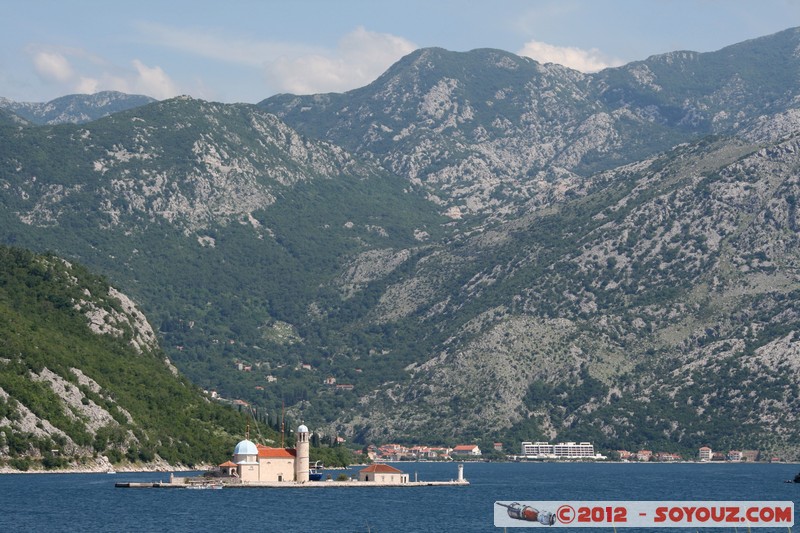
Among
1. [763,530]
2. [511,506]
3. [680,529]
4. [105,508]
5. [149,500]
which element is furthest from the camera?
[149,500]

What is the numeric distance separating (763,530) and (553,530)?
32064 mm

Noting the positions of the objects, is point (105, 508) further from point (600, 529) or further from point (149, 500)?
point (600, 529)

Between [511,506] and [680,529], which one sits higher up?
[511,506]

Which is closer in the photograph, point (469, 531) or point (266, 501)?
point (469, 531)

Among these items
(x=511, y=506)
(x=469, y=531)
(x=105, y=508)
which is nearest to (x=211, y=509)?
(x=105, y=508)

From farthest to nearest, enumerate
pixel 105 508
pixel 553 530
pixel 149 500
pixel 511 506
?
1. pixel 149 500
2. pixel 105 508
3. pixel 553 530
4. pixel 511 506

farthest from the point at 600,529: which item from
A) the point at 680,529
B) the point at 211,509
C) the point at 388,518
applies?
the point at 211,509

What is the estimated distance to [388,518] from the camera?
17888 cm

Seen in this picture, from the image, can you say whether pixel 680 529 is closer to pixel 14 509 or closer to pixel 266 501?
pixel 266 501

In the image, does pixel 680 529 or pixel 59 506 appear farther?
pixel 59 506

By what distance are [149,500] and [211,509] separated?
13837 millimetres

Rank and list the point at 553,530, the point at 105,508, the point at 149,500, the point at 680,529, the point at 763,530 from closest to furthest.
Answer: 1. the point at 553,530
2. the point at 763,530
3. the point at 680,529
4. the point at 105,508
5. the point at 149,500

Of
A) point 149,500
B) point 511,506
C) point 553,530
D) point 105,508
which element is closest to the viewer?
point 511,506

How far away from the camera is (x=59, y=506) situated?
596ft
